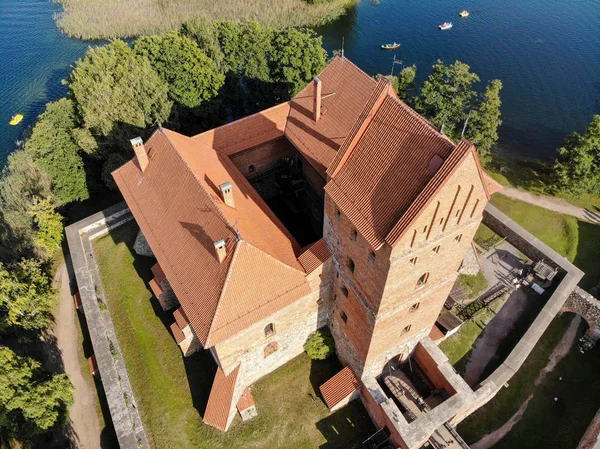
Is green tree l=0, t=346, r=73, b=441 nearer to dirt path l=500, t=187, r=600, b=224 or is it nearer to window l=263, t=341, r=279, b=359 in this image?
window l=263, t=341, r=279, b=359

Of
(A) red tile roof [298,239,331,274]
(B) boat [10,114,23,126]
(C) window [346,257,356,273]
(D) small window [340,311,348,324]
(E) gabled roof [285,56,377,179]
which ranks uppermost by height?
(E) gabled roof [285,56,377,179]

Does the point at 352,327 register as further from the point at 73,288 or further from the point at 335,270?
the point at 73,288

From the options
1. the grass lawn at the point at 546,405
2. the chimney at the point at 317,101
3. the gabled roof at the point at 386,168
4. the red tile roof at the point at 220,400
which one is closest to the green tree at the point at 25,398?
the red tile roof at the point at 220,400

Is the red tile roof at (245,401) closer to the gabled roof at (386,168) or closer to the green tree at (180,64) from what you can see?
the gabled roof at (386,168)

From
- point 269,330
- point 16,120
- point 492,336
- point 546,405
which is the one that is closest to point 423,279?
point 269,330

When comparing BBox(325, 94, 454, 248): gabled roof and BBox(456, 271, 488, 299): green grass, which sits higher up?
BBox(325, 94, 454, 248): gabled roof

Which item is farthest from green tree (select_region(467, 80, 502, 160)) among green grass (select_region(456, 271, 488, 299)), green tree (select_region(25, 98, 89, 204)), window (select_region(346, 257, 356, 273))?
green tree (select_region(25, 98, 89, 204))

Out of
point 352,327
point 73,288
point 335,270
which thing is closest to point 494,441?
point 352,327
